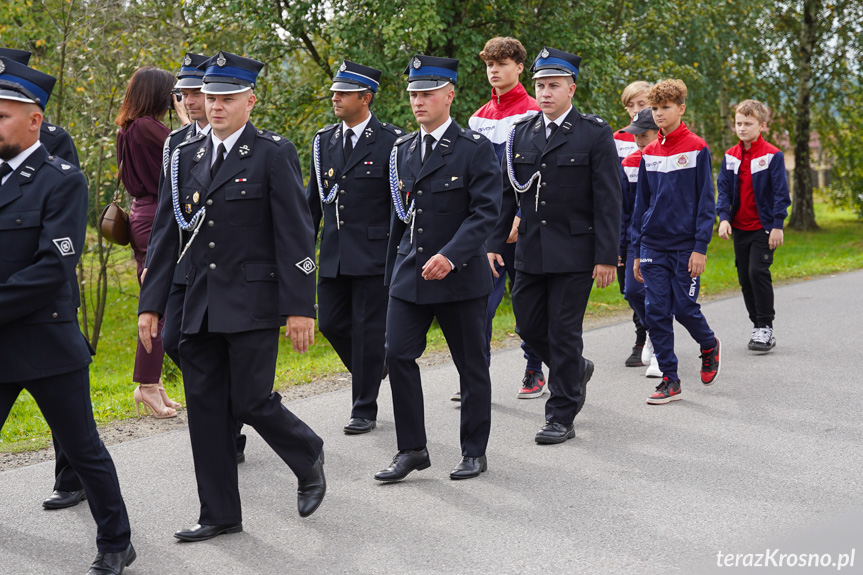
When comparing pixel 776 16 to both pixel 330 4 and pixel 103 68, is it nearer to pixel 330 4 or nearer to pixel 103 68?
pixel 330 4

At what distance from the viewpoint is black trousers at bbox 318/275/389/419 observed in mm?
6523

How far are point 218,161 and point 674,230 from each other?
383 centimetres

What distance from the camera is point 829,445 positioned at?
5.82 metres

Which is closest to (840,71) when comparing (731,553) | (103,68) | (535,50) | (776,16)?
(776,16)

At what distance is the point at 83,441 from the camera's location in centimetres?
416

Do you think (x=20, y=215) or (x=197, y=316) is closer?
(x=20, y=215)

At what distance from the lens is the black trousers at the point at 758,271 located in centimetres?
893

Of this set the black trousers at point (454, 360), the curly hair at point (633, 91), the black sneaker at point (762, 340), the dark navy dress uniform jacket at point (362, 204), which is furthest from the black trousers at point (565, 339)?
the black sneaker at point (762, 340)

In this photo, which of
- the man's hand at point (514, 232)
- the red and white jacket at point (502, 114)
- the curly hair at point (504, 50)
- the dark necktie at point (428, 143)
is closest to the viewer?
the dark necktie at point (428, 143)

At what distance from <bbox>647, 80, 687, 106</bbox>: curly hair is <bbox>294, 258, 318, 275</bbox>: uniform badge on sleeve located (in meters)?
3.65

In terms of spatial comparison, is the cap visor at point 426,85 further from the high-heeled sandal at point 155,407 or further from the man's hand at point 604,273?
the high-heeled sandal at point 155,407

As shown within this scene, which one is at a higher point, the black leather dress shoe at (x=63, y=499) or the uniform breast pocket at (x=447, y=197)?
the uniform breast pocket at (x=447, y=197)

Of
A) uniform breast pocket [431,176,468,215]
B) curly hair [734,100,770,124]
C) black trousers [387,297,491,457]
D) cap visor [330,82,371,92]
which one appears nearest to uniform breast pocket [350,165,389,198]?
cap visor [330,82,371,92]

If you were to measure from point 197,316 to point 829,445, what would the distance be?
3.69 metres
